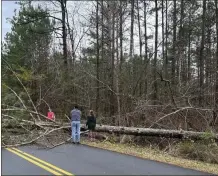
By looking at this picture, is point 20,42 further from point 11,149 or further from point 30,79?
point 11,149

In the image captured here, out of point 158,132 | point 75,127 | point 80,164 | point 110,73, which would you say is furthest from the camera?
point 110,73

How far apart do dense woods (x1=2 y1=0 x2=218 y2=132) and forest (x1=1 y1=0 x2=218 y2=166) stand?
53mm

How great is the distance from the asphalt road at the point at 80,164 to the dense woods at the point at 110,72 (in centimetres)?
396

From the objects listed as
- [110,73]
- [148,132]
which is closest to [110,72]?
[110,73]

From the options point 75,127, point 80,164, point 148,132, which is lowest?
point 80,164

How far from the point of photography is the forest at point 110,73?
17922 mm

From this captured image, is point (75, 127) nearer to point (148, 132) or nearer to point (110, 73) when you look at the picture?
point (148, 132)

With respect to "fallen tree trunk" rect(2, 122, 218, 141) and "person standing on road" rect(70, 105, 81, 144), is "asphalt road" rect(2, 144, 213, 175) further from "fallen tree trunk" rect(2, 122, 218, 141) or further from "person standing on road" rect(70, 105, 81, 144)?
"fallen tree trunk" rect(2, 122, 218, 141)

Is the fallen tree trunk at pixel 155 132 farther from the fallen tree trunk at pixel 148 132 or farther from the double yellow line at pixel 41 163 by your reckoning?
the double yellow line at pixel 41 163

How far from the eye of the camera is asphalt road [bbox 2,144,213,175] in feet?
30.1

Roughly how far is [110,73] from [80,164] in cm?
1571

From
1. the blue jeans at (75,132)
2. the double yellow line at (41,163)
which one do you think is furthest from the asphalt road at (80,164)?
the blue jeans at (75,132)

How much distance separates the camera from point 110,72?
1011 inches

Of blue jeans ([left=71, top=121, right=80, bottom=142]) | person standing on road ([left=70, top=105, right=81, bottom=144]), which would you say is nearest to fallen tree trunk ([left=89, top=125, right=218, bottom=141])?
person standing on road ([left=70, top=105, right=81, bottom=144])
